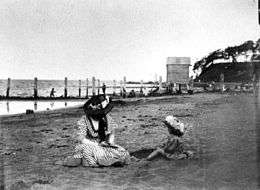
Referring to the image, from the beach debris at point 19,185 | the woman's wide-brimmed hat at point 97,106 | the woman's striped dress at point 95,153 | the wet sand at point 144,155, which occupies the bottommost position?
the beach debris at point 19,185

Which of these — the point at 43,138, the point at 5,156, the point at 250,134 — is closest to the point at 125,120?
the point at 43,138

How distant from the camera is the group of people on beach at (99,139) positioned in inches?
277

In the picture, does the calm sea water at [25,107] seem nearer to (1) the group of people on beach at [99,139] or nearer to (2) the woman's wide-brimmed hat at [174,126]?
(1) the group of people on beach at [99,139]

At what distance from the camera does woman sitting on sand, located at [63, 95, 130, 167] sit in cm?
702

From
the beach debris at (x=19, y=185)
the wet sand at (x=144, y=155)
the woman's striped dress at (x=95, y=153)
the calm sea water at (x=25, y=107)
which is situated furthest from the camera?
the calm sea water at (x=25, y=107)

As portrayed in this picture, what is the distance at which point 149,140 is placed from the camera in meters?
9.66

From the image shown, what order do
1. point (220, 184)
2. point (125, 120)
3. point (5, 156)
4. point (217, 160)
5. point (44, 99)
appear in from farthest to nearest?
point (44, 99)
point (125, 120)
point (5, 156)
point (217, 160)
point (220, 184)

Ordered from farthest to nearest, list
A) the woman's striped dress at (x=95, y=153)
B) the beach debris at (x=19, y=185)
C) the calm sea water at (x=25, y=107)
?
the calm sea water at (x=25, y=107)
the woman's striped dress at (x=95, y=153)
the beach debris at (x=19, y=185)

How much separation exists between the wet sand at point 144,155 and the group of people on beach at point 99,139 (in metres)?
0.19

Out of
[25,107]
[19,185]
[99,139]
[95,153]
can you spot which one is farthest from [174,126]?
[25,107]

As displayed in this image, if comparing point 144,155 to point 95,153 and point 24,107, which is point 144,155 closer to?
point 95,153

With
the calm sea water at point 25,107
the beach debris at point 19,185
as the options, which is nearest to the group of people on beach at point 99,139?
the beach debris at point 19,185

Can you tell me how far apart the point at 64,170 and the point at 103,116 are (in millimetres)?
1199

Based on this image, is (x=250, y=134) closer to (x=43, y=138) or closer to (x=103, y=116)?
(x=103, y=116)
